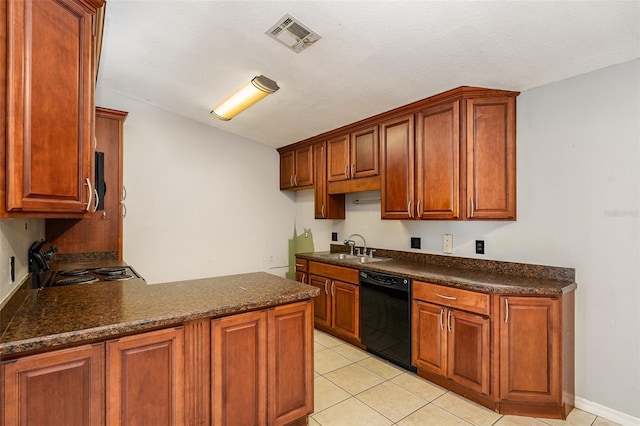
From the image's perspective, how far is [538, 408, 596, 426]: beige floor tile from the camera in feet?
6.86

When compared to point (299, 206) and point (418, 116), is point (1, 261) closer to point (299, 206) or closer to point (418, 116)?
point (418, 116)

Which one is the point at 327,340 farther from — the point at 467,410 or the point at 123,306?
the point at 123,306

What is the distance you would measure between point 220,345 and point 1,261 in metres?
1.06

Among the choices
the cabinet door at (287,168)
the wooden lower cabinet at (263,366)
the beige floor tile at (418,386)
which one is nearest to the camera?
the wooden lower cabinet at (263,366)

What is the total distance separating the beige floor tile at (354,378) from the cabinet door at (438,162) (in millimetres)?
1430

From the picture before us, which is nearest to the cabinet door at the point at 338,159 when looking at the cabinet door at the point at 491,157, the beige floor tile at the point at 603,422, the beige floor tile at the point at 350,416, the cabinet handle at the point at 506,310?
the cabinet door at the point at 491,157

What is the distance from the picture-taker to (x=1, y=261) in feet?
4.86

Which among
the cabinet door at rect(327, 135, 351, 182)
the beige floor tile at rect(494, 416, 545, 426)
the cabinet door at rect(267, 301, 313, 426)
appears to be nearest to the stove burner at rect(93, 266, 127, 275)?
the cabinet door at rect(267, 301, 313, 426)

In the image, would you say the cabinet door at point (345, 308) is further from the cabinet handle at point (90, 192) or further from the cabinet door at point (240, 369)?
the cabinet handle at point (90, 192)

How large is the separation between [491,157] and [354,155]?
4.61ft

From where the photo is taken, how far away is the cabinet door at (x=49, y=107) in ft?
3.75

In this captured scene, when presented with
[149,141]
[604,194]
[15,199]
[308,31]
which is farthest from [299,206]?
[15,199]

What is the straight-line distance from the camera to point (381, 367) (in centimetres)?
289

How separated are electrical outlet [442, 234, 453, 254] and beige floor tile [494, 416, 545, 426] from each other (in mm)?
1300
